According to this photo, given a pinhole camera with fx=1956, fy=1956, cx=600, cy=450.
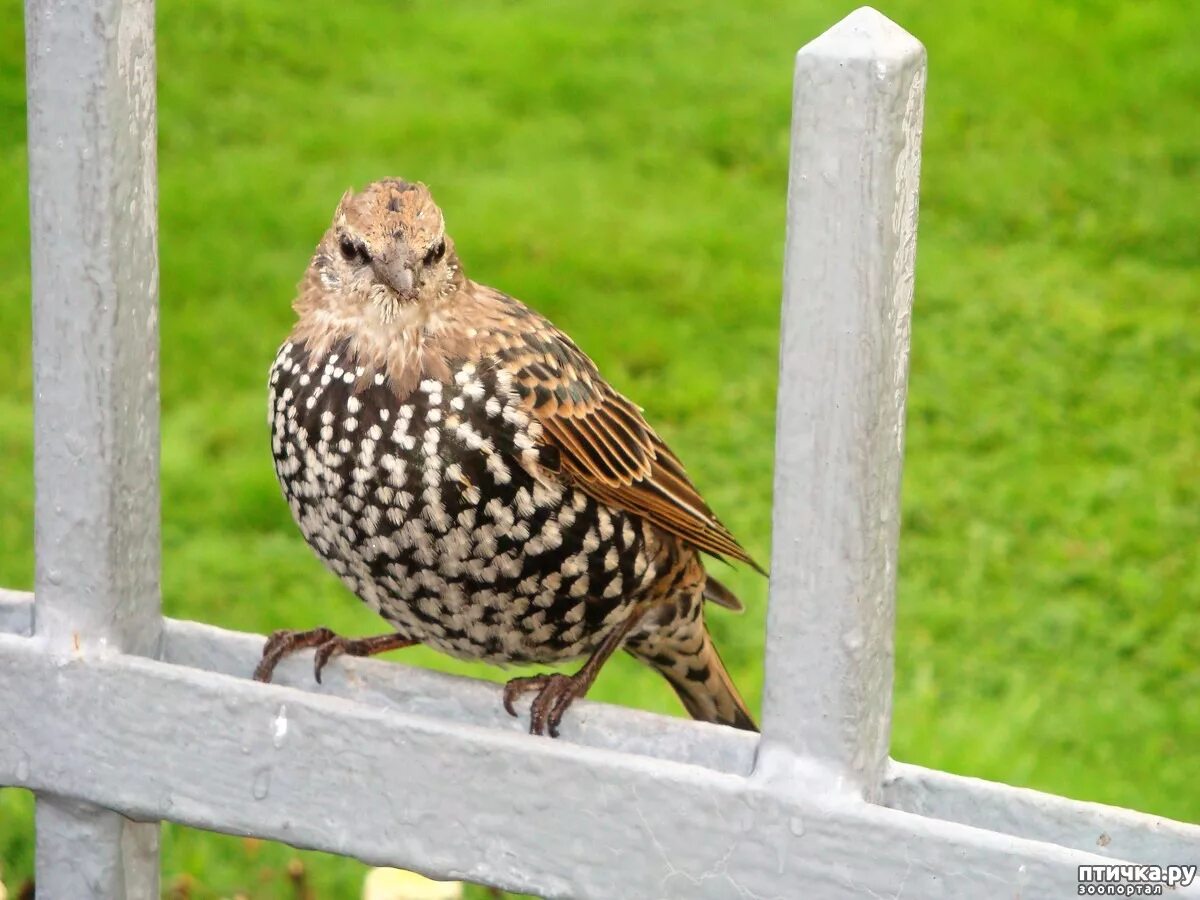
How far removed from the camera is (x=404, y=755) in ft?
8.12

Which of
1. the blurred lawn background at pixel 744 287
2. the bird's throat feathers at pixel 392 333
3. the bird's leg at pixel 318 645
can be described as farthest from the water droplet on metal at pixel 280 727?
the blurred lawn background at pixel 744 287

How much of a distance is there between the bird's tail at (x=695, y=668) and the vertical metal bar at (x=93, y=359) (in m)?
1.23

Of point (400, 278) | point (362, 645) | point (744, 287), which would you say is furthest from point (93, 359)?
point (744, 287)

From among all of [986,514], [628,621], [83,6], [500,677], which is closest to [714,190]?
[986,514]

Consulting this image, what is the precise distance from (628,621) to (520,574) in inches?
13.9

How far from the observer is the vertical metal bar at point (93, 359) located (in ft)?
7.95

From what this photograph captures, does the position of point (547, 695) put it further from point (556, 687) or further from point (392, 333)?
point (392, 333)

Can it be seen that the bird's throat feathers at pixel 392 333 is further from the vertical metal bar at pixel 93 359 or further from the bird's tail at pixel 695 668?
the bird's tail at pixel 695 668

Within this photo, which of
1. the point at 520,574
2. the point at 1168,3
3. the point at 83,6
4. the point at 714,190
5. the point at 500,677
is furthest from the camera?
the point at 1168,3

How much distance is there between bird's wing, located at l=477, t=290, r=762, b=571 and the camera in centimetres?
315

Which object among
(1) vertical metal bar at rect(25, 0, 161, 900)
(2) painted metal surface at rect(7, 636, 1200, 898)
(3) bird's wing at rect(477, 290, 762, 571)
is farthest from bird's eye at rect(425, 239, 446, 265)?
(2) painted metal surface at rect(7, 636, 1200, 898)

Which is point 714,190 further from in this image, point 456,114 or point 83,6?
point 83,6

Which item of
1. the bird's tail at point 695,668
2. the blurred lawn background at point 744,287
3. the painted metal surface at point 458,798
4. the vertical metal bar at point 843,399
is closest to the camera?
the vertical metal bar at point 843,399

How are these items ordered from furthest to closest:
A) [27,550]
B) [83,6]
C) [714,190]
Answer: [714,190] → [27,550] → [83,6]
